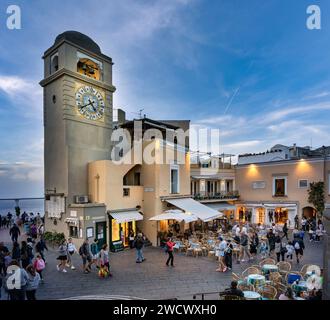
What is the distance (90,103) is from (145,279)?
→ 10.9 m

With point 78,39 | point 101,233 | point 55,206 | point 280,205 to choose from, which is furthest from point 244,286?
point 280,205

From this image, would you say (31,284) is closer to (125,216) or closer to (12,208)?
(125,216)

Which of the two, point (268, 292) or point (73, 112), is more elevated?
point (73, 112)

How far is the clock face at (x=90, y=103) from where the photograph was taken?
14625 mm

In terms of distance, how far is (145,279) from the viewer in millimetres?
9367

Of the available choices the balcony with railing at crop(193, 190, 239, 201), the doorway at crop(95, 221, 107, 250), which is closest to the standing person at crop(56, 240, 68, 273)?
the doorway at crop(95, 221, 107, 250)

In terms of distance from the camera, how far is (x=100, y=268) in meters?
9.61

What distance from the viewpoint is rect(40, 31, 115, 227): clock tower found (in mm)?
14031

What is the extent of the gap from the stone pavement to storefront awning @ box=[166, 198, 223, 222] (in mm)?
2988

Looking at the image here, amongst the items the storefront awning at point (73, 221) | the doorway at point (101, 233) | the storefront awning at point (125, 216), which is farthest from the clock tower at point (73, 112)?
the storefront awning at point (125, 216)
